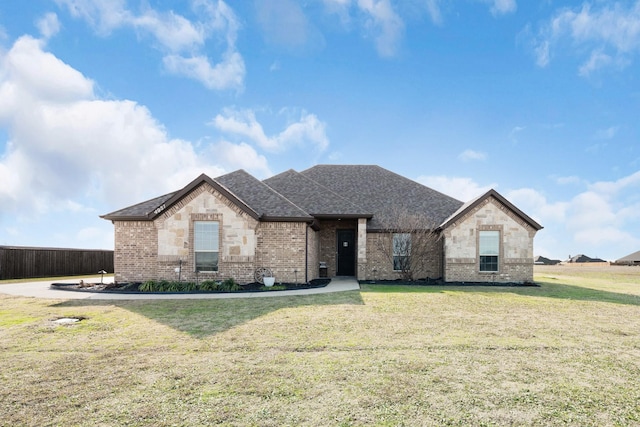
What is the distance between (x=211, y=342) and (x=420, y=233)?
13980 mm

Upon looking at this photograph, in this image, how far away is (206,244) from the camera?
52.6 ft

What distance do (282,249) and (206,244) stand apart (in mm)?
3270

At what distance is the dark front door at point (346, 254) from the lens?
837 inches

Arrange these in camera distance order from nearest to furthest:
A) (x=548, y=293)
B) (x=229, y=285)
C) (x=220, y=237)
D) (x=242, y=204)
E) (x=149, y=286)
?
(x=149, y=286) < (x=229, y=285) < (x=548, y=293) < (x=242, y=204) < (x=220, y=237)

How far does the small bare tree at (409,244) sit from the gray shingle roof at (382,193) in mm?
480

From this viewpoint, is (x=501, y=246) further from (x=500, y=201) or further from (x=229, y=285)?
(x=229, y=285)

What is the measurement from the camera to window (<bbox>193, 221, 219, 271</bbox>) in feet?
52.5

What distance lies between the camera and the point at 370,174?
25.2m

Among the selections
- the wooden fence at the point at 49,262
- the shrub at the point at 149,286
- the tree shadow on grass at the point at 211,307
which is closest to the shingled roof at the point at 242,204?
the shrub at the point at 149,286

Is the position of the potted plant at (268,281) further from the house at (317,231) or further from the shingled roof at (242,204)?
the shingled roof at (242,204)

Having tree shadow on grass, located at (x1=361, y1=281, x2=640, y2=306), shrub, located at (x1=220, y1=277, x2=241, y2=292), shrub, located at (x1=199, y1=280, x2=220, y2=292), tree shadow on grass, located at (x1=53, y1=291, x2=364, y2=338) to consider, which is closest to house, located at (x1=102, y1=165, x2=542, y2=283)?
shrub, located at (x1=220, y1=277, x2=241, y2=292)

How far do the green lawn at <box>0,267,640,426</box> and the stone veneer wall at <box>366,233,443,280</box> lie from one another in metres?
9.74

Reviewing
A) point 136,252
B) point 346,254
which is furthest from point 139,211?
point 346,254

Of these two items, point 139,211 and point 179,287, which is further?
point 139,211
